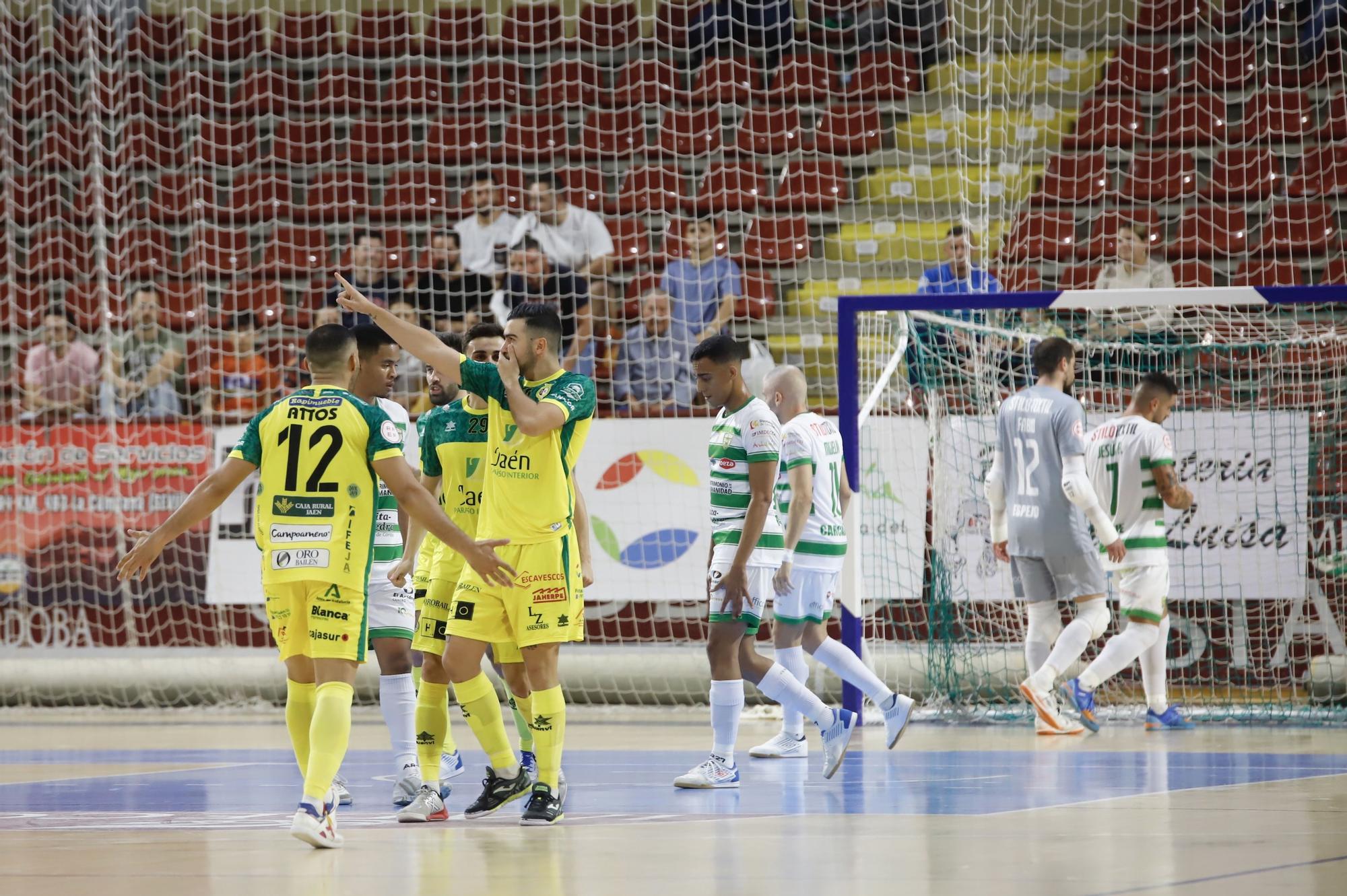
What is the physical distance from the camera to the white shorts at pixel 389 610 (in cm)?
791

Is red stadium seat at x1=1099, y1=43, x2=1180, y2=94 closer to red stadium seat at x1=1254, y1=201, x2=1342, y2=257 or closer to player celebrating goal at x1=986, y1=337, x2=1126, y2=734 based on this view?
red stadium seat at x1=1254, y1=201, x2=1342, y2=257

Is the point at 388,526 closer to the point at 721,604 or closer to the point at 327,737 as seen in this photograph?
the point at 721,604

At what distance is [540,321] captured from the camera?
6.80 metres

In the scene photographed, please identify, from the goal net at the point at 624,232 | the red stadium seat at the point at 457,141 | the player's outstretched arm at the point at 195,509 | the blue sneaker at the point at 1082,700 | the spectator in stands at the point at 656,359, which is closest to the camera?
the player's outstretched arm at the point at 195,509

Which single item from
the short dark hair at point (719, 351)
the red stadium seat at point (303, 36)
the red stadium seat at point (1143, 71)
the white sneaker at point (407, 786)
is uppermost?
the red stadium seat at point (303, 36)

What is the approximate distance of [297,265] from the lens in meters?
16.2

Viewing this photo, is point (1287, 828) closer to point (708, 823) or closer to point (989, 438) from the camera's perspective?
point (708, 823)

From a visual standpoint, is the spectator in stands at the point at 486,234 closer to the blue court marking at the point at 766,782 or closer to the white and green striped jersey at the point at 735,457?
the blue court marking at the point at 766,782

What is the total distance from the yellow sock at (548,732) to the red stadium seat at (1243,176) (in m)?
10.3

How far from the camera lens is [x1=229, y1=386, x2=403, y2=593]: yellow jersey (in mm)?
6082

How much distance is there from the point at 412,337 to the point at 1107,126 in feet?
35.6

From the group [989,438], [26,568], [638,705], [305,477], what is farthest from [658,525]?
[305,477]

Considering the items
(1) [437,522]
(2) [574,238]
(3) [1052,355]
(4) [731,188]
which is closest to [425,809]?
(1) [437,522]

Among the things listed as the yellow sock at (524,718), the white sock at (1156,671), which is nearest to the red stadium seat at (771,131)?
the white sock at (1156,671)
